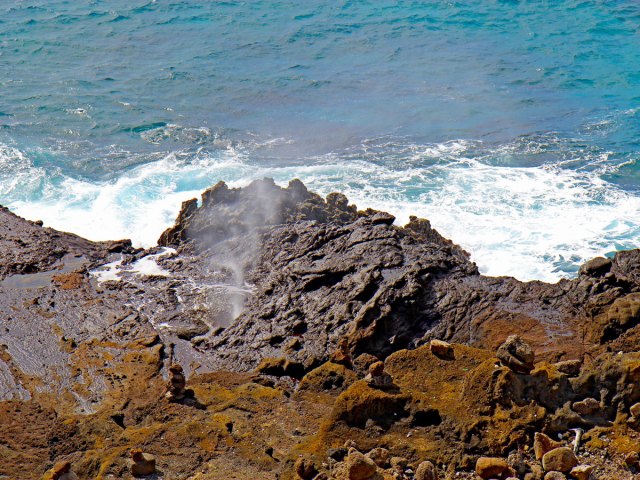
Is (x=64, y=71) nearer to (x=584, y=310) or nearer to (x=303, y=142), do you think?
(x=303, y=142)

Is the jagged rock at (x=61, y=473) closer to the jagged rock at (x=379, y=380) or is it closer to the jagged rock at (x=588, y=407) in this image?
the jagged rock at (x=379, y=380)

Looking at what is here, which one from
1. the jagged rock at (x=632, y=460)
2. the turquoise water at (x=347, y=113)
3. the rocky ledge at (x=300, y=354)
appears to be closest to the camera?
the jagged rock at (x=632, y=460)

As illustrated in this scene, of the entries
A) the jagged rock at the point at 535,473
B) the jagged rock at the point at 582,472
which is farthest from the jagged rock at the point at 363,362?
the jagged rock at the point at 582,472

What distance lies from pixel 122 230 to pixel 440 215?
9.04 meters

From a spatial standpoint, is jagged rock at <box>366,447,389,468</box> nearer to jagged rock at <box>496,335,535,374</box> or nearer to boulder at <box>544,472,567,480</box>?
boulder at <box>544,472,567,480</box>

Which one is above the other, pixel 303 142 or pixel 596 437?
pixel 596 437

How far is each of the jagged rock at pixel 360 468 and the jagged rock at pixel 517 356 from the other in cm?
229

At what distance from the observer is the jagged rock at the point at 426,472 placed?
8.68 meters

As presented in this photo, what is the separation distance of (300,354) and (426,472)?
541cm

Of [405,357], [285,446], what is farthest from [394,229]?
[285,446]

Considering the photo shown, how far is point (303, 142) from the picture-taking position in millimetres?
29609

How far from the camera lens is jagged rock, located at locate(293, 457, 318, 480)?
881cm

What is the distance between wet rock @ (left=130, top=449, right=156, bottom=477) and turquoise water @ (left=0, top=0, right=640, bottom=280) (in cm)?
1313

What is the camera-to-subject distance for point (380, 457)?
356 inches
